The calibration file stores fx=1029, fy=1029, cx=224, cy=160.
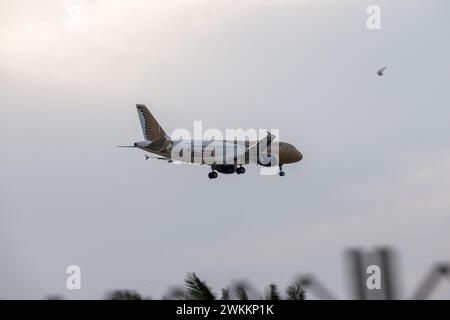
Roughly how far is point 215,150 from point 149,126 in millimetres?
7617

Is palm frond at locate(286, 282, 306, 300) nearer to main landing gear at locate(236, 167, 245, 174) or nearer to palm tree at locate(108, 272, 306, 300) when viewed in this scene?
palm tree at locate(108, 272, 306, 300)

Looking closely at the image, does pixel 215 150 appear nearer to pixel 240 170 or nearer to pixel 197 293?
pixel 240 170

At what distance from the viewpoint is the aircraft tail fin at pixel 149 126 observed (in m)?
102

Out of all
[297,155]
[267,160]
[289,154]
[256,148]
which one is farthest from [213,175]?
[297,155]

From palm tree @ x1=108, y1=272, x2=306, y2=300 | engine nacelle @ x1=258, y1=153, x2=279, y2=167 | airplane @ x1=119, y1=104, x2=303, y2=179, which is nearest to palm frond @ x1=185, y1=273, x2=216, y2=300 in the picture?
palm tree @ x1=108, y1=272, x2=306, y2=300

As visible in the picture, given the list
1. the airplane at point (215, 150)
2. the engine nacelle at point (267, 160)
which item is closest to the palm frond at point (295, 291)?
the airplane at point (215, 150)

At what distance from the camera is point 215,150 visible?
100 meters

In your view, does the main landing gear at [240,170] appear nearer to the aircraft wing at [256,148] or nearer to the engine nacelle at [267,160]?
the aircraft wing at [256,148]

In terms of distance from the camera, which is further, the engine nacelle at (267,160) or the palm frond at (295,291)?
the engine nacelle at (267,160)

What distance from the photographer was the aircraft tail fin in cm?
10200

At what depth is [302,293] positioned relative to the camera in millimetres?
34719

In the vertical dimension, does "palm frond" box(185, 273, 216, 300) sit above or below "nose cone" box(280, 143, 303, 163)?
below
